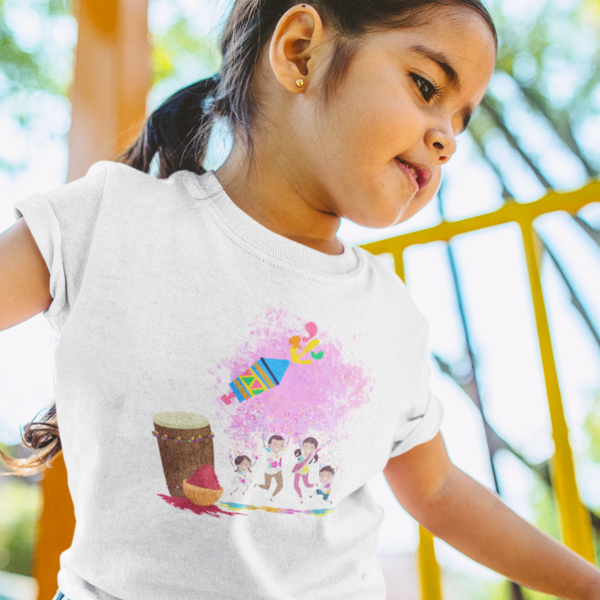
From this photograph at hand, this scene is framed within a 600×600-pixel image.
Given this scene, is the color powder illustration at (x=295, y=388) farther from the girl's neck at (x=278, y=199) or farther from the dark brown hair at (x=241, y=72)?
the dark brown hair at (x=241, y=72)

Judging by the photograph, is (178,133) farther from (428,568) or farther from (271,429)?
(428,568)

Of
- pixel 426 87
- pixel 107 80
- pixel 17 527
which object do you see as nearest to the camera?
pixel 426 87

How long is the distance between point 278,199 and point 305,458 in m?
0.36

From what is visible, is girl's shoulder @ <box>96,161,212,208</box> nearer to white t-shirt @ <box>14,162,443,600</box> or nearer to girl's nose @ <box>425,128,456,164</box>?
white t-shirt @ <box>14,162,443,600</box>

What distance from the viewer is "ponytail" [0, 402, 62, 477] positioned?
0.76 meters

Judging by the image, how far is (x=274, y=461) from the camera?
648 millimetres

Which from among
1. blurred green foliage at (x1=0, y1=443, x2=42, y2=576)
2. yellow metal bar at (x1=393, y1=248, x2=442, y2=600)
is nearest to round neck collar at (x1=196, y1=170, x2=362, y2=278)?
yellow metal bar at (x1=393, y1=248, x2=442, y2=600)

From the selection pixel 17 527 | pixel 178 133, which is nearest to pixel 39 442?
pixel 178 133

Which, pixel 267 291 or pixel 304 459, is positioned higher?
pixel 267 291

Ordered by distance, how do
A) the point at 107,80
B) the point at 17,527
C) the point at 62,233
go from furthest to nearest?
the point at 17,527, the point at 107,80, the point at 62,233

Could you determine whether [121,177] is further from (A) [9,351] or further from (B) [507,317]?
(B) [507,317]

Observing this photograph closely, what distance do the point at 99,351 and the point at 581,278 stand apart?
3.56 m

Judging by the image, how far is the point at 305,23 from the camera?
2.49 feet

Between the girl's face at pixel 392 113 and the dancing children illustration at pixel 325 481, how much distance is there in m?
0.34
